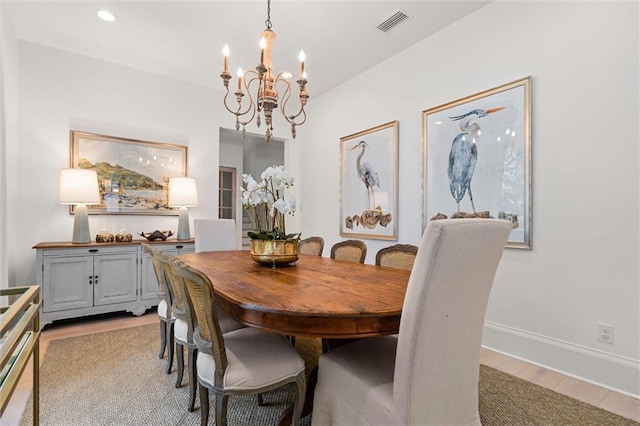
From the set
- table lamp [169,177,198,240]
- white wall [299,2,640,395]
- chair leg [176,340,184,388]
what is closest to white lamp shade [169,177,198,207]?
table lamp [169,177,198,240]

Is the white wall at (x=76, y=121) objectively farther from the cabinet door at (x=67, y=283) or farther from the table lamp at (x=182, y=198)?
the cabinet door at (x=67, y=283)

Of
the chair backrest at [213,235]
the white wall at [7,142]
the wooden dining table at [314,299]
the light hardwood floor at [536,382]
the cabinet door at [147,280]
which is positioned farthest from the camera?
the cabinet door at [147,280]

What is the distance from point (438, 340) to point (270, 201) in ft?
4.60

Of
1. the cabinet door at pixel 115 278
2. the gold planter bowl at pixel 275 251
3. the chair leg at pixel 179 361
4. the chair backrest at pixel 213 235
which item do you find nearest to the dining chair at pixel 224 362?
the chair leg at pixel 179 361

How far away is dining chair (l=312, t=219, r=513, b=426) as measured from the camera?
3.29ft

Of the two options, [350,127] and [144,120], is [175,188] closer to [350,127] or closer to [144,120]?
[144,120]

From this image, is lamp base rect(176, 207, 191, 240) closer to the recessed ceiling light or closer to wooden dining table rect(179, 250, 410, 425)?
wooden dining table rect(179, 250, 410, 425)

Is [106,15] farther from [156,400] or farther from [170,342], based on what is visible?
[156,400]

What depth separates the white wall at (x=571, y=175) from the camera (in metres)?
2.01

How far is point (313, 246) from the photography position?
3174 millimetres

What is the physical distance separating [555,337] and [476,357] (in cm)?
162

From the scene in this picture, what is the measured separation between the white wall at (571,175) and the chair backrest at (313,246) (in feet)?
5.26

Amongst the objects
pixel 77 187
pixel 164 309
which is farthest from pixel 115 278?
pixel 164 309

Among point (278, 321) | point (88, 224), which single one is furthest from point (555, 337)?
point (88, 224)
